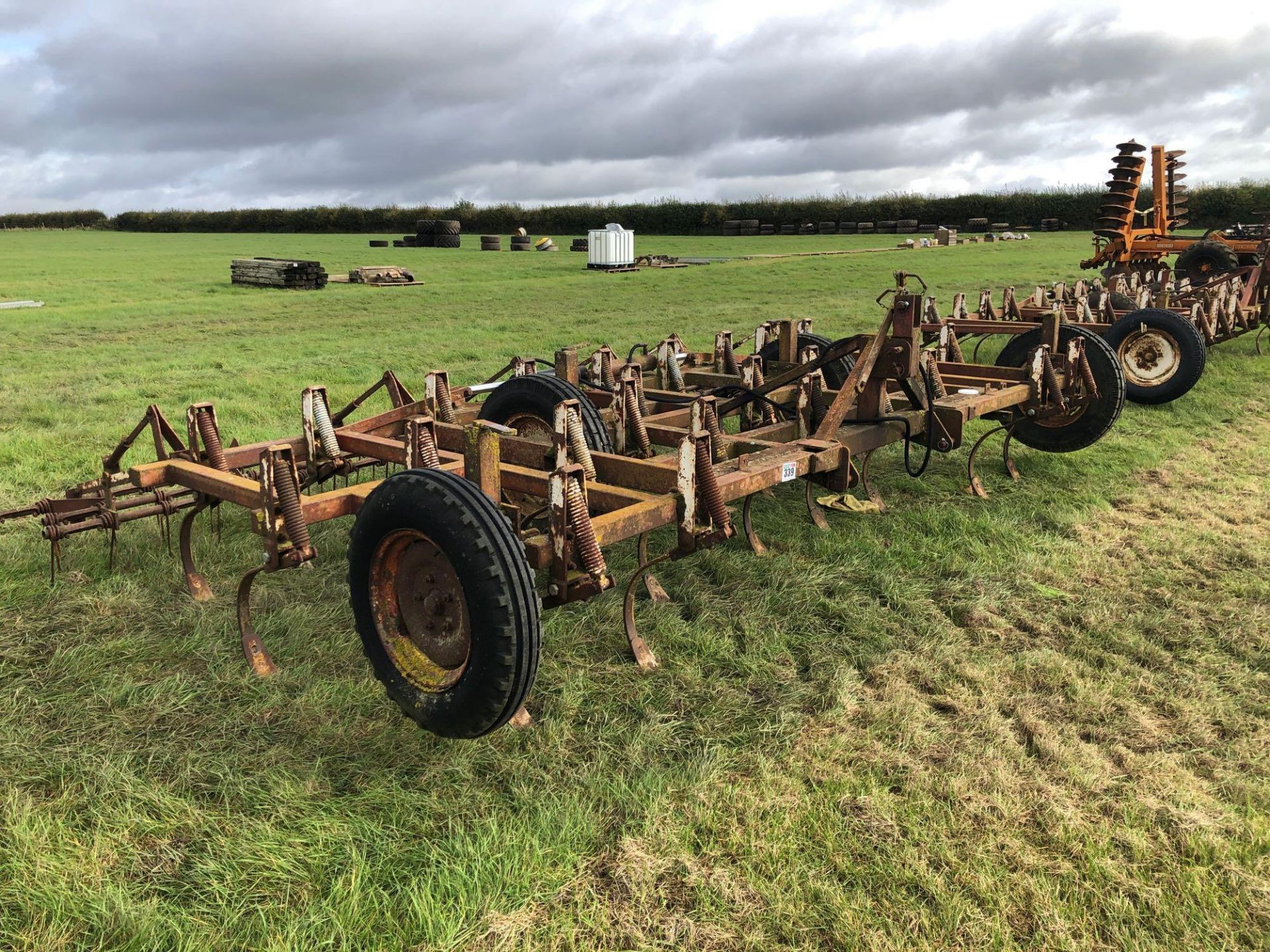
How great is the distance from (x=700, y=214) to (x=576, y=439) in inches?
2038

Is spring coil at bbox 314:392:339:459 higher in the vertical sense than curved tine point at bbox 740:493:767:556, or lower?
higher

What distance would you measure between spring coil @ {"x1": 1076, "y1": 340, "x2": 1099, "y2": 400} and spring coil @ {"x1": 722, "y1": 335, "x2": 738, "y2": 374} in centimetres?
248

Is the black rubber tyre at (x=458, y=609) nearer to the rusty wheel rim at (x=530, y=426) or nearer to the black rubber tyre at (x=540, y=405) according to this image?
the black rubber tyre at (x=540, y=405)

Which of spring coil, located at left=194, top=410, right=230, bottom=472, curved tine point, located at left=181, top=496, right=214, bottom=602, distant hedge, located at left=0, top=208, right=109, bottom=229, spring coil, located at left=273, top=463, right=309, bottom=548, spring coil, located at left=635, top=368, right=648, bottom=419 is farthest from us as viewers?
distant hedge, located at left=0, top=208, right=109, bottom=229

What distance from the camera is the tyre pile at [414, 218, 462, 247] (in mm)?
42156

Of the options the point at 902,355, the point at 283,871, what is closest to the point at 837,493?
the point at 902,355

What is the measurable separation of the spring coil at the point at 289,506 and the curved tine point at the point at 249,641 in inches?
17.7

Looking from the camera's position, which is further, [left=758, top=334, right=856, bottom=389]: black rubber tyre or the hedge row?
the hedge row

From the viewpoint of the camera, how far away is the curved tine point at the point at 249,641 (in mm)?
3885

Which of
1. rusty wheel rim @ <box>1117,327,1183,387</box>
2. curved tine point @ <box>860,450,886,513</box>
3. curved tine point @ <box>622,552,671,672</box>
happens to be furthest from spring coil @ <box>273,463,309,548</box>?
rusty wheel rim @ <box>1117,327,1183,387</box>

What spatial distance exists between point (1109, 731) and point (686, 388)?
4.22 metres

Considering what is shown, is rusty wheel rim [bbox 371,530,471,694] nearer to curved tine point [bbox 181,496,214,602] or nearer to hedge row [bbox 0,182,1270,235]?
curved tine point [bbox 181,496,214,602]

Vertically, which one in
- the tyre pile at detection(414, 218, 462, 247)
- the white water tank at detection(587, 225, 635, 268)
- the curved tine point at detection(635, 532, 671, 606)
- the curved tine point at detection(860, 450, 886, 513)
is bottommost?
the curved tine point at detection(635, 532, 671, 606)

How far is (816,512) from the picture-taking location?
582 centimetres
